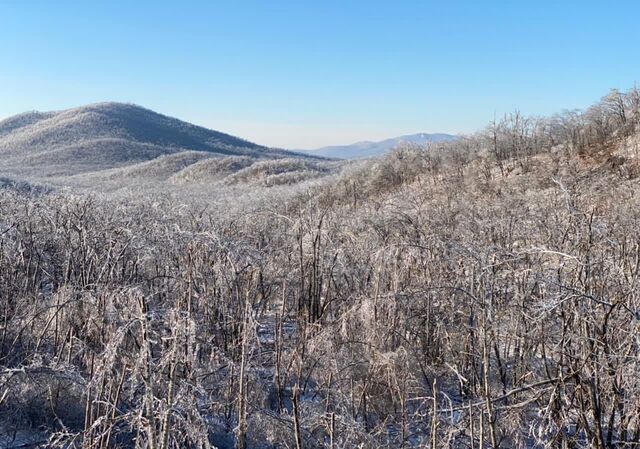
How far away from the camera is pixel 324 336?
752cm

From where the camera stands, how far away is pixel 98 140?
276 ft

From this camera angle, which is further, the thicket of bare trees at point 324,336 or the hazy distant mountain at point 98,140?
the hazy distant mountain at point 98,140

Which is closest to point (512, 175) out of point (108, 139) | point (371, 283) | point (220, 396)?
point (371, 283)

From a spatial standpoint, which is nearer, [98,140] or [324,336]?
[324,336]

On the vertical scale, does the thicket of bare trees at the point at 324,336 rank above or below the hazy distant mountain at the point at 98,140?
below

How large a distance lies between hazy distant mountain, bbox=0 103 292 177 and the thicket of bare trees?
5950 centimetres

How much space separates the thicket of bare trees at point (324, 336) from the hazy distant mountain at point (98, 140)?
195 ft

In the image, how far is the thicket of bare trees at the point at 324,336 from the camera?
14.1 ft

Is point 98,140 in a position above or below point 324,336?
above

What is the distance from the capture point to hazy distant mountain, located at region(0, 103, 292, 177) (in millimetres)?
72562

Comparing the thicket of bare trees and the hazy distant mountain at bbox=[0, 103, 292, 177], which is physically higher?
the hazy distant mountain at bbox=[0, 103, 292, 177]

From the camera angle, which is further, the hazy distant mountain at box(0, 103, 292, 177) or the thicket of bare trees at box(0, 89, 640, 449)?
the hazy distant mountain at box(0, 103, 292, 177)

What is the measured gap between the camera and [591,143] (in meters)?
27.0

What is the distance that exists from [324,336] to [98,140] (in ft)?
280
